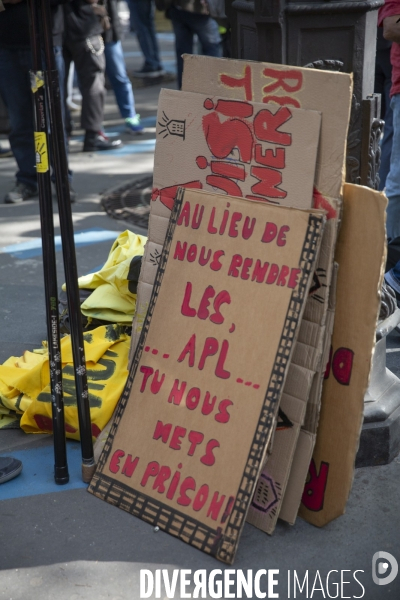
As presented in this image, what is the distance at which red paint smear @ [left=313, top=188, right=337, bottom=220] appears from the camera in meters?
2.18

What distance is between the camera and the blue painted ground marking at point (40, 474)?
8.45 feet

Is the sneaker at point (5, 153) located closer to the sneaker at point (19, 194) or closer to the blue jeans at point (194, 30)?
the sneaker at point (19, 194)

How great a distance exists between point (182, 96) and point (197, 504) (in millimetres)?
1312

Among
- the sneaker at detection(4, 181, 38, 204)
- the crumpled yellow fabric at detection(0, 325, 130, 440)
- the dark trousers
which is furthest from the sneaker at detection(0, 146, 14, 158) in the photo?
the crumpled yellow fabric at detection(0, 325, 130, 440)

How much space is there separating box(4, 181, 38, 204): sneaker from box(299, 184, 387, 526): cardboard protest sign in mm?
4105

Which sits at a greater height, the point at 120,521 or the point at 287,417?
the point at 287,417

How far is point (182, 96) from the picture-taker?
245 centimetres

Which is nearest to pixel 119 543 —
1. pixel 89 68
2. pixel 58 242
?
pixel 58 242

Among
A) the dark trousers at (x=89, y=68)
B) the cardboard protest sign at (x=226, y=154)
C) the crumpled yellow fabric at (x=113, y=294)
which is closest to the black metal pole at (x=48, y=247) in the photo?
the cardboard protest sign at (x=226, y=154)

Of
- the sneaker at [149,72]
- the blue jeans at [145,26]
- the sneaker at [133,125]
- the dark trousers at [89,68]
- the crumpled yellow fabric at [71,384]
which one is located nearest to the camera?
the crumpled yellow fabric at [71,384]

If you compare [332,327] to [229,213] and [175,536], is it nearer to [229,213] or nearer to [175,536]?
[229,213]

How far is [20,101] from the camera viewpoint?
552cm

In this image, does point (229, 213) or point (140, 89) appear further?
Result: point (140, 89)

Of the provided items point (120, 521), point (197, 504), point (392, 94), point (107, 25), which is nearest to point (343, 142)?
point (197, 504)
